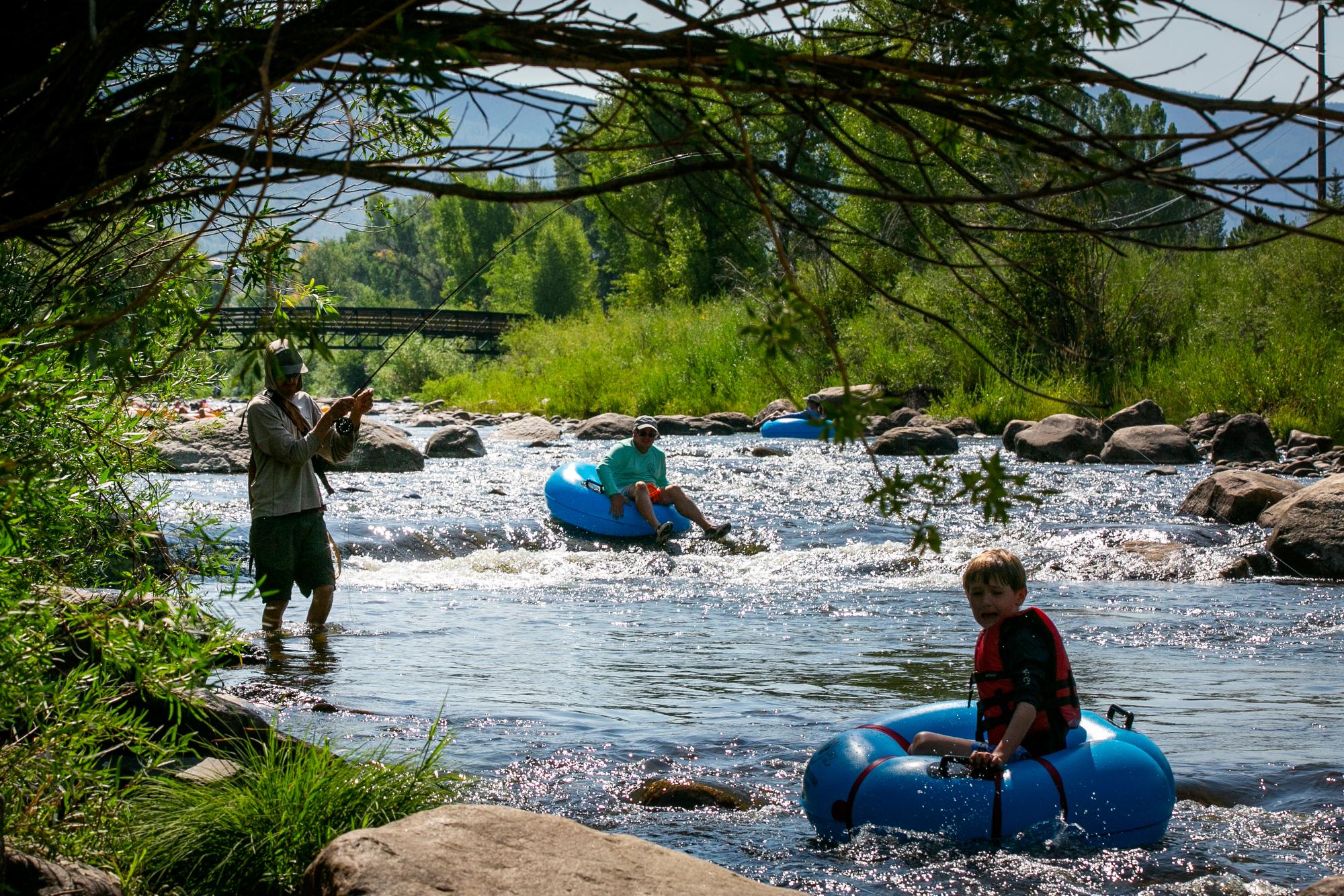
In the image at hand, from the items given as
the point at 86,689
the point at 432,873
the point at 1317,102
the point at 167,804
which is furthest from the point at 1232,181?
the point at 167,804

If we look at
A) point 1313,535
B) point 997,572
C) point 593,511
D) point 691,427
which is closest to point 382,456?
point 593,511

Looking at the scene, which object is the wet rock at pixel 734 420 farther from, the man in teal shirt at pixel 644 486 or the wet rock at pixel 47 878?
the wet rock at pixel 47 878

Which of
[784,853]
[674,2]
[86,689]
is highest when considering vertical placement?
[674,2]

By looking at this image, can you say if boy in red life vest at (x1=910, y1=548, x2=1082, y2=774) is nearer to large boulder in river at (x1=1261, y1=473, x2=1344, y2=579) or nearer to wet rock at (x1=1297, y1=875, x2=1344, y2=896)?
wet rock at (x1=1297, y1=875, x2=1344, y2=896)

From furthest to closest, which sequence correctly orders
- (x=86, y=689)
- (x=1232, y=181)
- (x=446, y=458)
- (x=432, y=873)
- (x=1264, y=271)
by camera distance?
(x=1264, y=271)
(x=446, y=458)
(x=86, y=689)
(x=432, y=873)
(x=1232, y=181)

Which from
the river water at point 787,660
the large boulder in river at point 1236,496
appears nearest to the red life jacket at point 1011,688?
the river water at point 787,660

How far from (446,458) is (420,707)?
43.2 ft

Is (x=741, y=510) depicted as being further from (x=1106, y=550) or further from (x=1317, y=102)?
(x=1317, y=102)

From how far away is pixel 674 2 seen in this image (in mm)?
2166

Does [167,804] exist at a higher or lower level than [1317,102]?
lower

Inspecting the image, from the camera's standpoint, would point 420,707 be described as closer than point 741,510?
Yes

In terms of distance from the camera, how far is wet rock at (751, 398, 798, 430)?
2409 cm

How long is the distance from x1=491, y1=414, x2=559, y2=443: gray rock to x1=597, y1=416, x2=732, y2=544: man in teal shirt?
1005 cm

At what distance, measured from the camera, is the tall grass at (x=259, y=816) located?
343 cm
